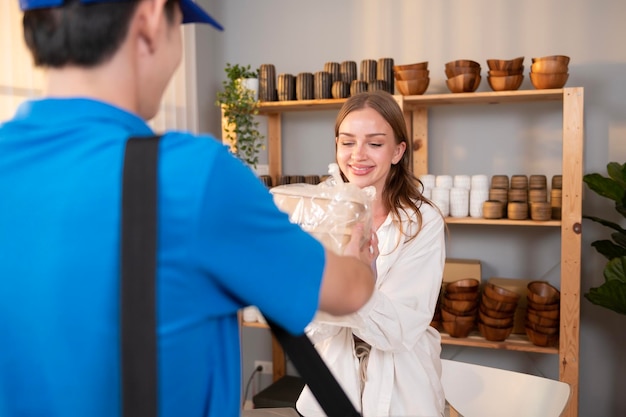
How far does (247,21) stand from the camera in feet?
12.0

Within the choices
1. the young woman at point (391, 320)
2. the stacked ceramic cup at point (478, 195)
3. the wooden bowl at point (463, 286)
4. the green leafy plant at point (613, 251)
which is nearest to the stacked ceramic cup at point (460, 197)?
the stacked ceramic cup at point (478, 195)

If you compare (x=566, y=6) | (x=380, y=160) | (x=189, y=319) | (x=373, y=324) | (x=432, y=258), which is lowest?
(x=373, y=324)

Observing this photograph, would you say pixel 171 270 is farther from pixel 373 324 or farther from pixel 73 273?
pixel 373 324

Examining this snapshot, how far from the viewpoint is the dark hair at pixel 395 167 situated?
173cm

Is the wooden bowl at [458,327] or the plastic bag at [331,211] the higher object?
the plastic bag at [331,211]

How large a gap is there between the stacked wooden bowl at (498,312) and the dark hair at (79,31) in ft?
8.07

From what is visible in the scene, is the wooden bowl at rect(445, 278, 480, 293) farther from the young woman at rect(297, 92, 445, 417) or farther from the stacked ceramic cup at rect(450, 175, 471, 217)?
the young woman at rect(297, 92, 445, 417)

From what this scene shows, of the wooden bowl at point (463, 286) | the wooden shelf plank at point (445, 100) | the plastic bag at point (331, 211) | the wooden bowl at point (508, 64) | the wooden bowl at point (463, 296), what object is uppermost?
the wooden bowl at point (508, 64)

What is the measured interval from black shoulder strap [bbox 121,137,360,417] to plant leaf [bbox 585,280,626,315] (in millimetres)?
2381

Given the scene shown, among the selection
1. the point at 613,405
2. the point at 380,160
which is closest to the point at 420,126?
the point at 380,160

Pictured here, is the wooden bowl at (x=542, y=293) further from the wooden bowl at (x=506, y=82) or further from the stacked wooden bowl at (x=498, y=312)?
the wooden bowl at (x=506, y=82)

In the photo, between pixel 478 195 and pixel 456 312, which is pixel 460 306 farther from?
pixel 478 195

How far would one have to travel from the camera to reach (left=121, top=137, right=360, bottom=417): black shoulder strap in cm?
58

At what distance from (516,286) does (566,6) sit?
59.1 inches
